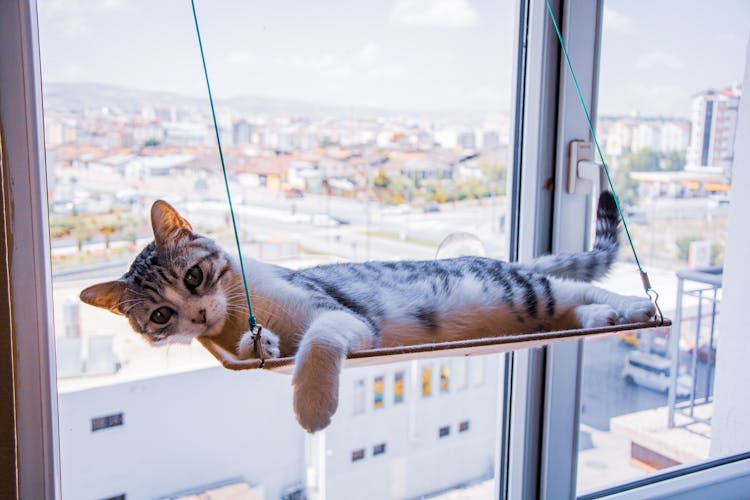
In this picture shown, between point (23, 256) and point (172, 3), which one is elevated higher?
point (172, 3)

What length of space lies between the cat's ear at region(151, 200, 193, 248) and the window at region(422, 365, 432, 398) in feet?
3.26

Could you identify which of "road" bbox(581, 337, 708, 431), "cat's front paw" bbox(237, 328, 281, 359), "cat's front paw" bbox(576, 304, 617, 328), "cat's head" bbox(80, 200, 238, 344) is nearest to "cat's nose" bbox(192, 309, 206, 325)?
"cat's head" bbox(80, 200, 238, 344)

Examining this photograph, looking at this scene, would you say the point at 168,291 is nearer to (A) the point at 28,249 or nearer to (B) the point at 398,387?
(A) the point at 28,249

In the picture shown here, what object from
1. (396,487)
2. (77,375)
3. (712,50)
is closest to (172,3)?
(77,375)

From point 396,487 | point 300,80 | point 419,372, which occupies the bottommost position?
point 396,487

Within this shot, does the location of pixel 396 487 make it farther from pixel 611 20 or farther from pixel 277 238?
pixel 611 20

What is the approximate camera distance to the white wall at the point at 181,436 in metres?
1.44

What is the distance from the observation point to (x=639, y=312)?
3.84 ft

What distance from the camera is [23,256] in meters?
1.18

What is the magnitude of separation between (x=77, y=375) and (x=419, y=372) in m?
0.94

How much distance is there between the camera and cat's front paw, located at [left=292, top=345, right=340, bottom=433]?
89cm

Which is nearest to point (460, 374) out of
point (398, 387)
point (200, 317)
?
point (398, 387)

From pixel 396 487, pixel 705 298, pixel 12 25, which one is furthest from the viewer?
pixel 705 298

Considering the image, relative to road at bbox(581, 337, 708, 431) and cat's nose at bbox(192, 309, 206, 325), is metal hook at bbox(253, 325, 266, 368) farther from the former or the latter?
road at bbox(581, 337, 708, 431)
